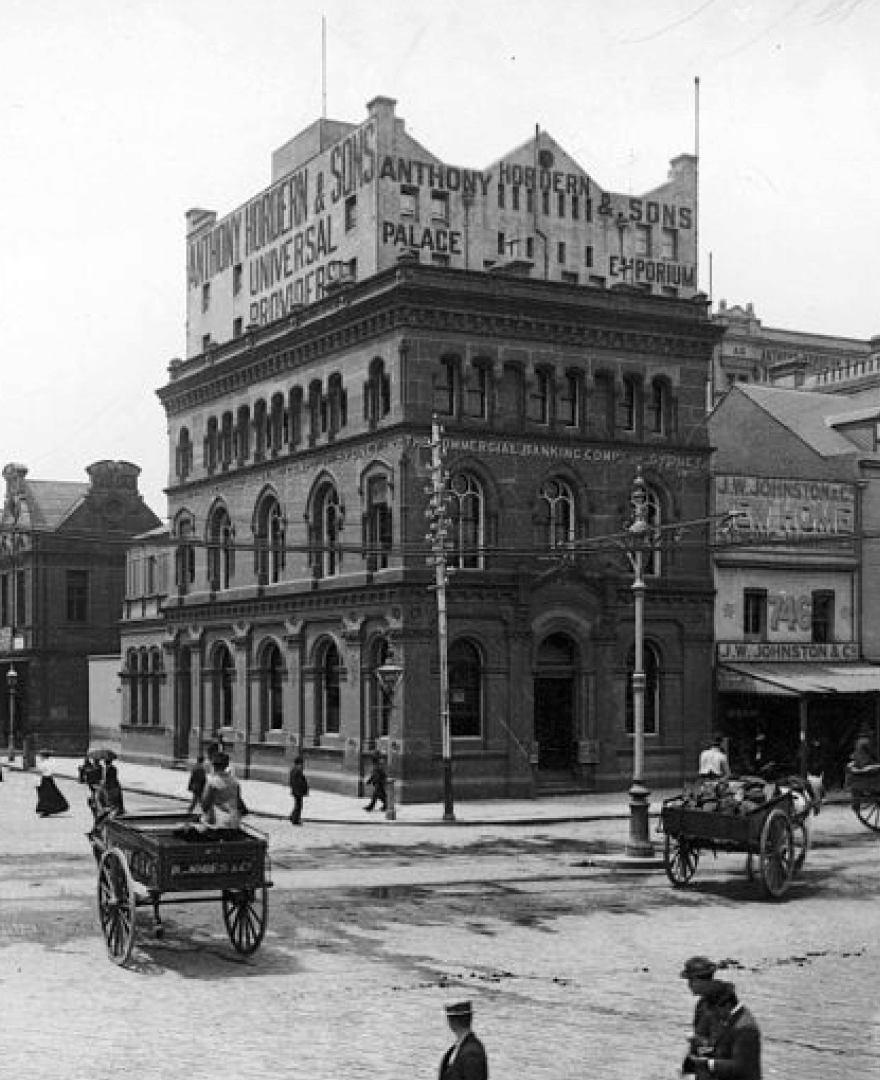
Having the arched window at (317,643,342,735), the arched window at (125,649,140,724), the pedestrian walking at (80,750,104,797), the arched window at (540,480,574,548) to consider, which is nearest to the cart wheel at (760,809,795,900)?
the pedestrian walking at (80,750,104,797)

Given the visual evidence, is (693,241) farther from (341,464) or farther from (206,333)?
(206,333)

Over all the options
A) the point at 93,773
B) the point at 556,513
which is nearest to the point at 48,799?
the point at 93,773

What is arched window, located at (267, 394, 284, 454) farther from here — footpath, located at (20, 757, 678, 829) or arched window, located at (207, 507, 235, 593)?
footpath, located at (20, 757, 678, 829)

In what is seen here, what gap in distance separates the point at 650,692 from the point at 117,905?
25950mm

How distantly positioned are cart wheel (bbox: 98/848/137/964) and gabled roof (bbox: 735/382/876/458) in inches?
1299

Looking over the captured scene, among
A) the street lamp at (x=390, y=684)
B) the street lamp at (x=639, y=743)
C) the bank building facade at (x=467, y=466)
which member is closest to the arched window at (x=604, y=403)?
the bank building facade at (x=467, y=466)

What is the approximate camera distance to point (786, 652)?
43.1 meters

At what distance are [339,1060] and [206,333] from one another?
4007 cm

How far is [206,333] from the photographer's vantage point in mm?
50562

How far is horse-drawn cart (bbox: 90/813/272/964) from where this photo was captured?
16219 millimetres

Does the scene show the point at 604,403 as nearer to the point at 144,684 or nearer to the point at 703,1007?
the point at 144,684

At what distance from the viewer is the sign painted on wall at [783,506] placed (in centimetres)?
4269

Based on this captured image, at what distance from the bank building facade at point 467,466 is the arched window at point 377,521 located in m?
0.08

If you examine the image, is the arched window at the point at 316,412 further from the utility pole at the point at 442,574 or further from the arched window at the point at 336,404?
the utility pole at the point at 442,574
